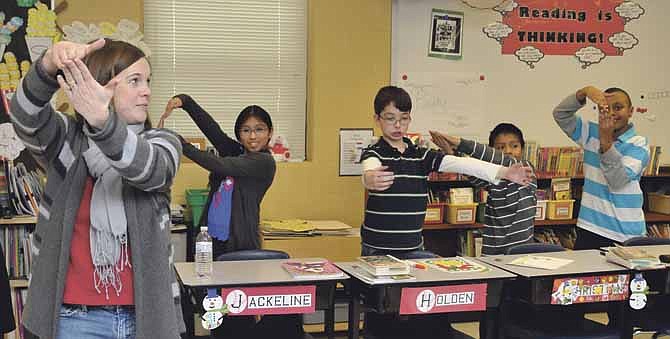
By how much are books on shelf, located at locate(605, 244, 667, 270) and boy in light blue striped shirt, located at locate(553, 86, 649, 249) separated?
0.64 m

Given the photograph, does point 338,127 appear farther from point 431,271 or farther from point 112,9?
point 431,271

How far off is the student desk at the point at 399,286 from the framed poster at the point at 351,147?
1820 mm

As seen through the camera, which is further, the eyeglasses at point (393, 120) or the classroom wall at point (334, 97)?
the classroom wall at point (334, 97)

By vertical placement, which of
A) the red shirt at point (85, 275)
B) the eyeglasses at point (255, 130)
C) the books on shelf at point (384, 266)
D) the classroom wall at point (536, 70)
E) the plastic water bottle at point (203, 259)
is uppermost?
the classroom wall at point (536, 70)

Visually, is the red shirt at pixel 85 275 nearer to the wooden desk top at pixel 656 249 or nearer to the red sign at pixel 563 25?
the wooden desk top at pixel 656 249

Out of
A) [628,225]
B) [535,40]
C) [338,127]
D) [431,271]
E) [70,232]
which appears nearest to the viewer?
[70,232]

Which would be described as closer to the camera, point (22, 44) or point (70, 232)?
point (70, 232)

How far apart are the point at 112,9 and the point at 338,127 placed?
1693 mm

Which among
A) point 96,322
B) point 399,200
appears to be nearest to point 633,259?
point 399,200

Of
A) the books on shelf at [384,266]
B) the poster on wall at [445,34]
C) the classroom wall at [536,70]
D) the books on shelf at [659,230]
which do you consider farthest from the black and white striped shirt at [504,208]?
the books on shelf at [659,230]

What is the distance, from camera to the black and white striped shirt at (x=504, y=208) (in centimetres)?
409

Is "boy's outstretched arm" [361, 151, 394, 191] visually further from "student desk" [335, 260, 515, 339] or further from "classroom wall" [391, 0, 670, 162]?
"classroom wall" [391, 0, 670, 162]

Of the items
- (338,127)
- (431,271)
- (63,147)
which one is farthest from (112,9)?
(63,147)

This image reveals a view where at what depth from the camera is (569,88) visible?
5711mm
